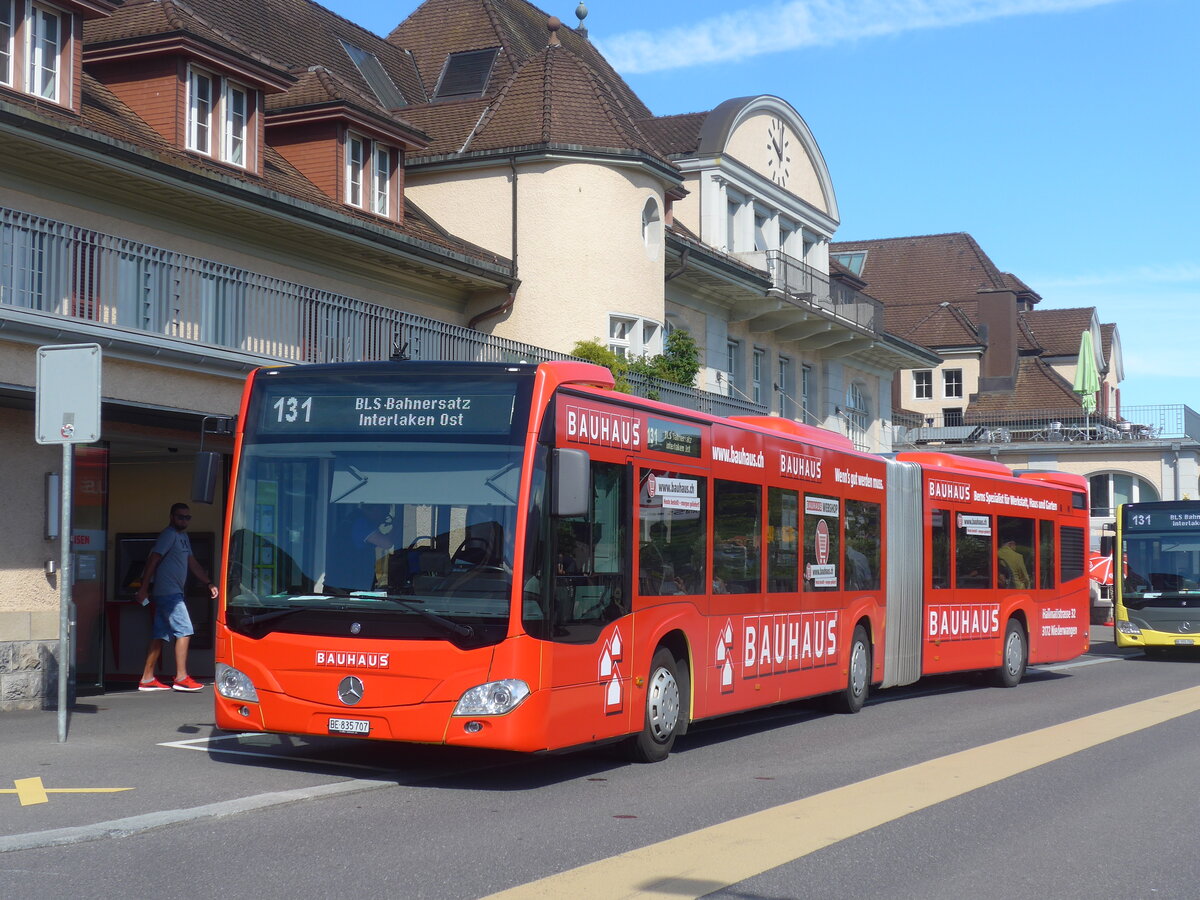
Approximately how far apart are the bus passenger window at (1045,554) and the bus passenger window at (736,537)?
8762 millimetres

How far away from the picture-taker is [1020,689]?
19.2m

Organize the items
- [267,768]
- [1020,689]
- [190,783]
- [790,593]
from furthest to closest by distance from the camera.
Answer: [1020,689]
[790,593]
[267,768]
[190,783]

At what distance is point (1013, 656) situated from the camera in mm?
19609

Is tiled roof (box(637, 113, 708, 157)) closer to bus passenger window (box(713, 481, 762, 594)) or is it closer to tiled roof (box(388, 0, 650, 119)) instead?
tiled roof (box(388, 0, 650, 119))

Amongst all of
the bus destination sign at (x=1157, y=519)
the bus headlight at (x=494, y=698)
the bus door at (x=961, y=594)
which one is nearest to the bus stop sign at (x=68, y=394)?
the bus headlight at (x=494, y=698)

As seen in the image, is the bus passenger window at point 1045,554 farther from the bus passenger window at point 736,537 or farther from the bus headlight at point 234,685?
the bus headlight at point 234,685

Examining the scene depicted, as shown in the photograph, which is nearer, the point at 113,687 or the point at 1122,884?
the point at 1122,884

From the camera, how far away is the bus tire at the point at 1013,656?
19359 millimetres

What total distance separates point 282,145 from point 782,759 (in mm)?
14463

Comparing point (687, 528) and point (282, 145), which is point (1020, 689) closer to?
point (687, 528)

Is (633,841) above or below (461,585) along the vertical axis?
below

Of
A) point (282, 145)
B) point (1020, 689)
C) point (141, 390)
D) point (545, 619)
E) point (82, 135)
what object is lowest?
point (1020, 689)

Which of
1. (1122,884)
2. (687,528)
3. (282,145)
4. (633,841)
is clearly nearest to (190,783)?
(633,841)

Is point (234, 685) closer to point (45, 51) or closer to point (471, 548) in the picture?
point (471, 548)
